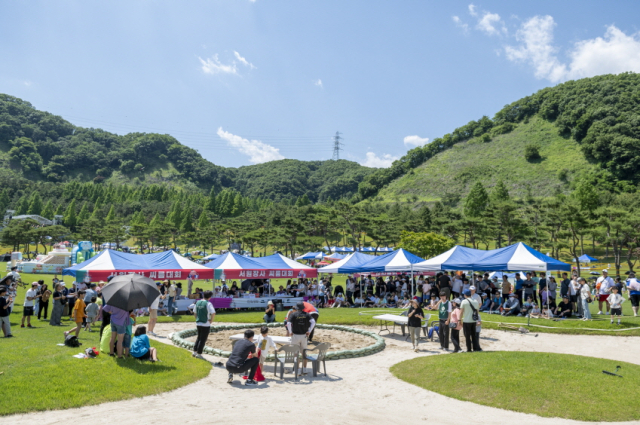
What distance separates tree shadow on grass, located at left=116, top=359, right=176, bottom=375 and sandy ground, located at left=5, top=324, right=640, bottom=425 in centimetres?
96

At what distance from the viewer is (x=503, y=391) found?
7.58 metres

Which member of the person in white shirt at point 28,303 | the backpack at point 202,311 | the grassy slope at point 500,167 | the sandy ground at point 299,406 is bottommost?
the sandy ground at point 299,406

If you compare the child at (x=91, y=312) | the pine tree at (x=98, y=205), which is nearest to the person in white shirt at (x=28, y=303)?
the child at (x=91, y=312)

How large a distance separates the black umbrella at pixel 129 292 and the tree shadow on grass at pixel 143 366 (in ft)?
3.63

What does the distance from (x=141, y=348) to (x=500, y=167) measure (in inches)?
4325

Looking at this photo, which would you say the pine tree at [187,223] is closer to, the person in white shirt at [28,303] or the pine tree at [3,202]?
the pine tree at [3,202]

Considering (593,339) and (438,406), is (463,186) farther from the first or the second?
(438,406)

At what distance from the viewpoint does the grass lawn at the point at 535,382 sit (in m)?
6.87

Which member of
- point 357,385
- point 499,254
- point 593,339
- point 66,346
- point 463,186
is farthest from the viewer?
point 463,186

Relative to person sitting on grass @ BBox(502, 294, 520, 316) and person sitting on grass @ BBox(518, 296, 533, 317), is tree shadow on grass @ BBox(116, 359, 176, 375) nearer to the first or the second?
person sitting on grass @ BBox(502, 294, 520, 316)

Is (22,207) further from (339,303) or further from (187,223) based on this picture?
(339,303)

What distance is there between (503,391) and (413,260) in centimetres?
1342

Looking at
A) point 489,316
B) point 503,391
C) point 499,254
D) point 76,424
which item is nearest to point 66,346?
point 76,424

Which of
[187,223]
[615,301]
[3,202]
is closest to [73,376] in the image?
[615,301]
